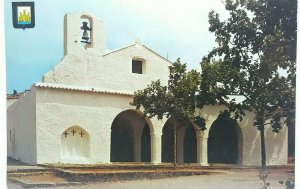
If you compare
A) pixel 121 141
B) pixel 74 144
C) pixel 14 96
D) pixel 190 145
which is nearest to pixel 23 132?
pixel 14 96

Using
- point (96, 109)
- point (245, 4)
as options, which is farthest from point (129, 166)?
point (245, 4)

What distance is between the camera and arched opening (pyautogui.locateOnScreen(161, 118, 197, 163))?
8.57m

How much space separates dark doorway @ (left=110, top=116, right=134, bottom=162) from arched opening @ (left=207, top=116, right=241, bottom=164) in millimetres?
1615

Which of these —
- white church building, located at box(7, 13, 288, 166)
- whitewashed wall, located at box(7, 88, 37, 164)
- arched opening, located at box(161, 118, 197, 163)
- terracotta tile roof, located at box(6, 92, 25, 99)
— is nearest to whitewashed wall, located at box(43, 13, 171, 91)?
white church building, located at box(7, 13, 288, 166)

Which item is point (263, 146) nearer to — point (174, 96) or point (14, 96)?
point (174, 96)

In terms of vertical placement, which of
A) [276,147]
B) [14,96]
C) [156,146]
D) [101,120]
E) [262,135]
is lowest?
[156,146]

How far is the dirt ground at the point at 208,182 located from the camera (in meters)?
6.89

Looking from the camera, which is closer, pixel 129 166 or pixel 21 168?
pixel 21 168

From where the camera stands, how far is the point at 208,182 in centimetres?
743

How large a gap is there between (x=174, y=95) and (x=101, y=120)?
1.51 metres

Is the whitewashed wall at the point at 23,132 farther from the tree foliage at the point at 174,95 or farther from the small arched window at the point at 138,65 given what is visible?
the small arched window at the point at 138,65

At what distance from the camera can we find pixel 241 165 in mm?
8453

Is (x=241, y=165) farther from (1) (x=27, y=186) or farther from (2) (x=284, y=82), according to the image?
(1) (x=27, y=186)

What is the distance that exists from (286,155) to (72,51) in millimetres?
4086
